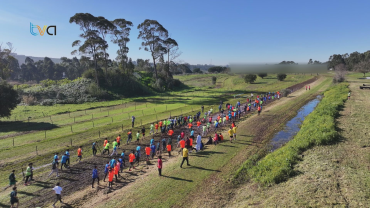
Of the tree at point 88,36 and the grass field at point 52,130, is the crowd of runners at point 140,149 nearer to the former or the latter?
the grass field at point 52,130

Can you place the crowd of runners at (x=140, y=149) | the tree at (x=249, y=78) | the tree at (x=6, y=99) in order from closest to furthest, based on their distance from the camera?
the crowd of runners at (x=140, y=149)
the tree at (x=6, y=99)
the tree at (x=249, y=78)

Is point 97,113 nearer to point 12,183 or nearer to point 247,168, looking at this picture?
point 12,183

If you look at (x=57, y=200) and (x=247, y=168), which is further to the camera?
(x=247, y=168)

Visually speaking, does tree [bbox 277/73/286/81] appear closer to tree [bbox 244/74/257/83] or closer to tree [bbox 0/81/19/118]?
tree [bbox 244/74/257/83]

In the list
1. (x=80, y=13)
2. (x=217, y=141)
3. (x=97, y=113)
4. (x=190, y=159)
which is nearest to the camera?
(x=190, y=159)

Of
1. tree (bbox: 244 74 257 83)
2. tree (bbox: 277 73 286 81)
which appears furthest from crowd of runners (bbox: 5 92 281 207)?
tree (bbox: 277 73 286 81)

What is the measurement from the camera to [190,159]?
51.2 feet

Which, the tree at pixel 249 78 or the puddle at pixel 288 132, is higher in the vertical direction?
the tree at pixel 249 78

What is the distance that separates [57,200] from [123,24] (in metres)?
58.4

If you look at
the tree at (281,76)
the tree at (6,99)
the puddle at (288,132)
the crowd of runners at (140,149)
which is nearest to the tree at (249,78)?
the tree at (281,76)

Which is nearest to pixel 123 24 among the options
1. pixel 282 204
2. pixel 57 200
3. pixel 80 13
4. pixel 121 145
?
pixel 80 13

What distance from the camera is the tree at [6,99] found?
2794 cm

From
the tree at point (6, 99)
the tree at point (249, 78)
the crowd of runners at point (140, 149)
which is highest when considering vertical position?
the tree at point (249, 78)

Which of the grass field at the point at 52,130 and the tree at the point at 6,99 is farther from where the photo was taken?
the tree at the point at 6,99
